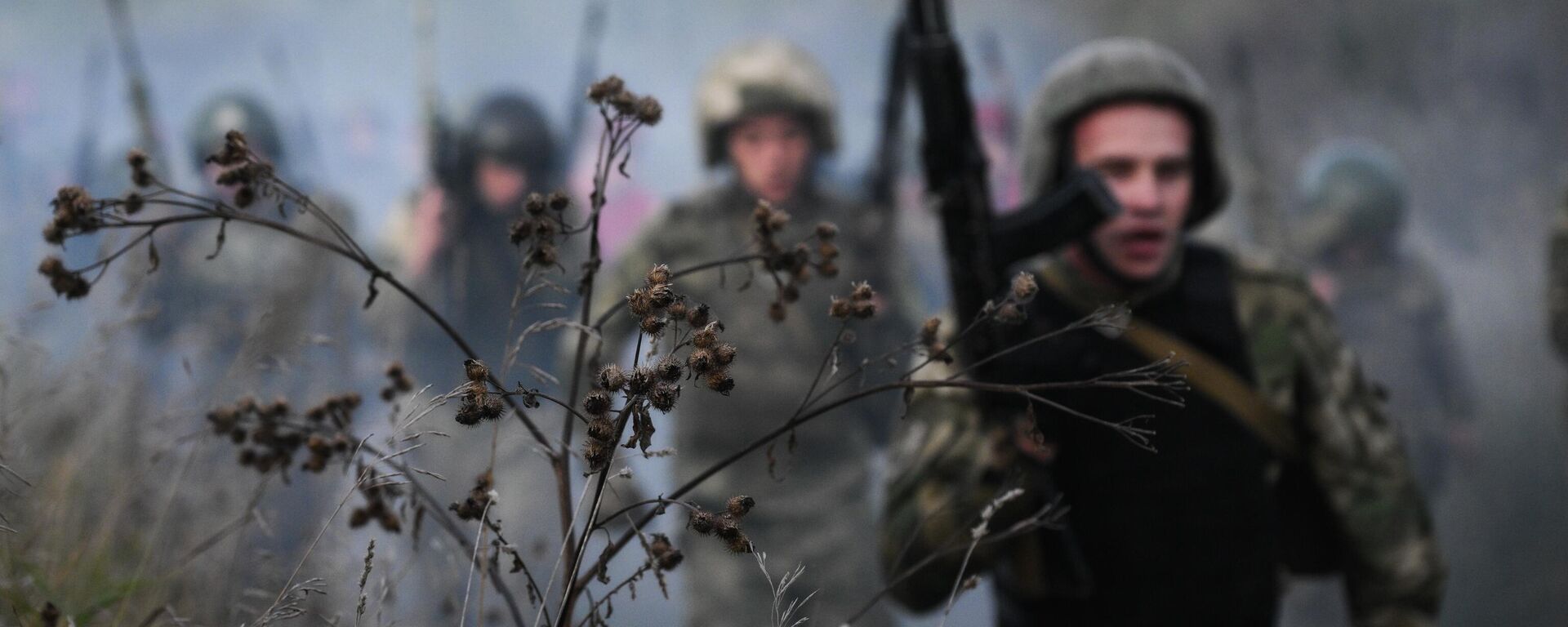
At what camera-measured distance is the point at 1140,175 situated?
A: 1.81m

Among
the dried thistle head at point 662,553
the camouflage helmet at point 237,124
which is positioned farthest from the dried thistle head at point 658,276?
the camouflage helmet at point 237,124

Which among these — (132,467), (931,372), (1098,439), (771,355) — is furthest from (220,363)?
(1098,439)

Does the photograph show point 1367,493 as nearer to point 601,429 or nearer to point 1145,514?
point 1145,514

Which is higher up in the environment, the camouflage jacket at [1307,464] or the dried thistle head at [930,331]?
the dried thistle head at [930,331]

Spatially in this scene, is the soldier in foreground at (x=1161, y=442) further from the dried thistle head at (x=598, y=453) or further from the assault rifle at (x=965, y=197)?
the dried thistle head at (x=598, y=453)

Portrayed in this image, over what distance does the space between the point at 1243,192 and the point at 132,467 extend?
5.29 metres

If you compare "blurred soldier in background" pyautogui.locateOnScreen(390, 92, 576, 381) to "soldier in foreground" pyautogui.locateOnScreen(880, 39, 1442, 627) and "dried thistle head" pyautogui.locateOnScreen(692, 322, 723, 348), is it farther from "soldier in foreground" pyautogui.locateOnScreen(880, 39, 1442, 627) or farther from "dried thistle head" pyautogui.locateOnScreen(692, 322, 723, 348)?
"dried thistle head" pyautogui.locateOnScreen(692, 322, 723, 348)

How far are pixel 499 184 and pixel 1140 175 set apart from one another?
3.54 meters

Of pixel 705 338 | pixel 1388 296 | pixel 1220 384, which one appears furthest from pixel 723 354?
pixel 1388 296

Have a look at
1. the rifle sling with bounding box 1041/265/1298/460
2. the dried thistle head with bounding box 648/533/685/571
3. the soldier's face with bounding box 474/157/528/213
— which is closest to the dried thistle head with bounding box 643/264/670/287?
the dried thistle head with bounding box 648/533/685/571

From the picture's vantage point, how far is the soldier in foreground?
1660 mm

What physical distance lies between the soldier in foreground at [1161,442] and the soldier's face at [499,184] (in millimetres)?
3310

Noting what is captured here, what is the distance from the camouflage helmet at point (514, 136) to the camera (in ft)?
16.3

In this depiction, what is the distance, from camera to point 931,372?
185cm
